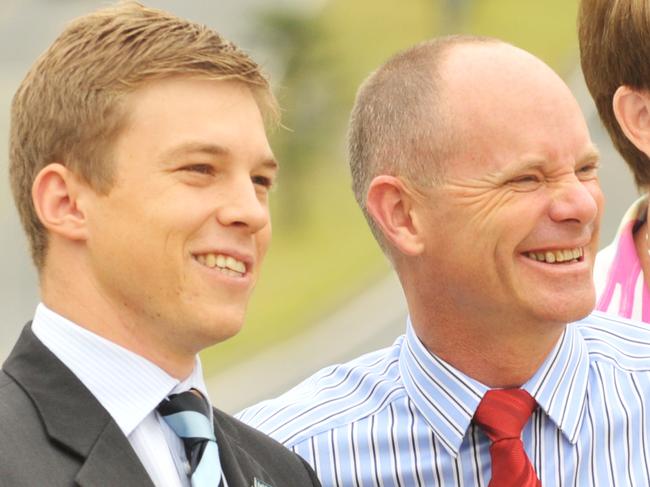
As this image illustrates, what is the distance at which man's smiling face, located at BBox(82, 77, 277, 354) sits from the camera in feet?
8.84

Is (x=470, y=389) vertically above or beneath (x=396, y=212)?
beneath

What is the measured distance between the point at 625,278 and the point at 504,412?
73cm

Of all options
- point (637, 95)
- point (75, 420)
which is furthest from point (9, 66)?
point (75, 420)

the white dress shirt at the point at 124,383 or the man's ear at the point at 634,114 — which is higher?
the man's ear at the point at 634,114

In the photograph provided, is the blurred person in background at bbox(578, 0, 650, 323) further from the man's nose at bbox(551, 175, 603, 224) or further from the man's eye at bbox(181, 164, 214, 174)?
the man's eye at bbox(181, 164, 214, 174)

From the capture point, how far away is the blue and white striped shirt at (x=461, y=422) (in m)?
3.33

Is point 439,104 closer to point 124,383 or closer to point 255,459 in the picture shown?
point 255,459

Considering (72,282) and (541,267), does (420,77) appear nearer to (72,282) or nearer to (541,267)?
(541,267)

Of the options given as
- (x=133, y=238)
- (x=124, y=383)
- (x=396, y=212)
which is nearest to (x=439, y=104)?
(x=396, y=212)

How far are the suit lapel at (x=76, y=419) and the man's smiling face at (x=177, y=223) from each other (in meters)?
0.17

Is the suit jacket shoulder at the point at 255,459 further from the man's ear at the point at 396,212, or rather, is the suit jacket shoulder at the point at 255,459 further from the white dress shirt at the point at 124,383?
the man's ear at the point at 396,212

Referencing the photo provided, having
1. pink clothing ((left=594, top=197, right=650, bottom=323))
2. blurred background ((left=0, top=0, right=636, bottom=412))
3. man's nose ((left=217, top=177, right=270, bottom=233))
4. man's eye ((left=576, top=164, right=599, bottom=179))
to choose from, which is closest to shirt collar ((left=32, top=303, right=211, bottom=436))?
man's nose ((left=217, top=177, right=270, bottom=233))

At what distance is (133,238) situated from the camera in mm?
2686

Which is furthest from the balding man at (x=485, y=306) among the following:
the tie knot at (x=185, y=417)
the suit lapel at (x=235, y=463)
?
the tie knot at (x=185, y=417)
